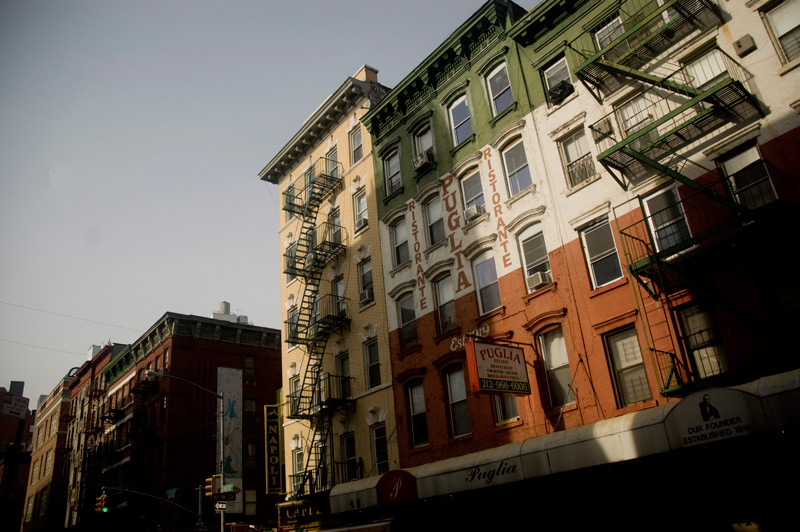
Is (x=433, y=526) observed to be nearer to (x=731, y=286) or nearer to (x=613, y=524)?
(x=613, y=524)

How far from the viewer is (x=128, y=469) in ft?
152

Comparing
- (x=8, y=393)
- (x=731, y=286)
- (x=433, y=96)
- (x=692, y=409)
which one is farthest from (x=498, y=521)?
(x=8, y=393)

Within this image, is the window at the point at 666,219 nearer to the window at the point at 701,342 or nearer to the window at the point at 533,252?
the window at the point at 701,342

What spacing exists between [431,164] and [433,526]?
44.4 feet

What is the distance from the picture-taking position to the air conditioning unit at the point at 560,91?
2011 cm

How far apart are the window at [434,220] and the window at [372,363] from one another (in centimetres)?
517

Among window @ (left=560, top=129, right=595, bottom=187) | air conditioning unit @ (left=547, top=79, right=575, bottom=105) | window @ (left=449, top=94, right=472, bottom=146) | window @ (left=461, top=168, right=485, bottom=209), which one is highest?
window @ (left=449, top=94, right=472, bottom=146)

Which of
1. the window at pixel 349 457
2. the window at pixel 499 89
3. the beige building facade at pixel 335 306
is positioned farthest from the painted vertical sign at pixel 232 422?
the window at pixel 499 89

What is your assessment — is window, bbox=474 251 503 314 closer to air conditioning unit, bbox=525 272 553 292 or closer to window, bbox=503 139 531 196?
air conditioning unit, bbox=525 272 553 292

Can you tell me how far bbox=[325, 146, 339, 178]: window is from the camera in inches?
1226

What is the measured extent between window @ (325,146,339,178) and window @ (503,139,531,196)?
37.2ft

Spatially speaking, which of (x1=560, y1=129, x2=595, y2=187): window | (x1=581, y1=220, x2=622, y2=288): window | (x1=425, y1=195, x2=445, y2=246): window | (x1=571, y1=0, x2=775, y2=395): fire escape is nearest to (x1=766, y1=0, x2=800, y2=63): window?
(x1=571, y1=0, x2=775, y2=395): fire escape

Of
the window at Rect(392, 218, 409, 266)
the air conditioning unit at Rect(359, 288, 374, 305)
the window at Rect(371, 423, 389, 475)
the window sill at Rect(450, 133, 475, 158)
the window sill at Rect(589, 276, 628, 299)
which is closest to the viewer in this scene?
the window sill at Rect(589, 276, 628, 299)

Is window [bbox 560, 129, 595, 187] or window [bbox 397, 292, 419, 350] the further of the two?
window [bbox 397, 292, 419, 350]
